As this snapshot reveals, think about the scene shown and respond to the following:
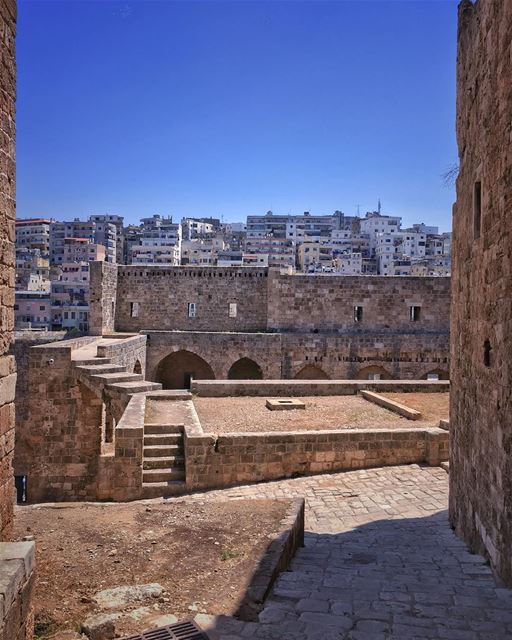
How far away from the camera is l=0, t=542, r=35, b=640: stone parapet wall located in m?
3.45

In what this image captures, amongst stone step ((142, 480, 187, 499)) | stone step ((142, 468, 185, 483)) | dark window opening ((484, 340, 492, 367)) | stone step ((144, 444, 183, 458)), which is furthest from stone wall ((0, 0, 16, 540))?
stone step ((144, 444, 183, 458))

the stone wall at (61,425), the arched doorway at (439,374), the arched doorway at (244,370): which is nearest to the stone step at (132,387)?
the stone wall at (61,425)

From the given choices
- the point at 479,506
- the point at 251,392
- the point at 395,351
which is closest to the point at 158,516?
the point at 479,506

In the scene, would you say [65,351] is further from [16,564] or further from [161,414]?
[16,564]

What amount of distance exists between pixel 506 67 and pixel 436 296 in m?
22.3

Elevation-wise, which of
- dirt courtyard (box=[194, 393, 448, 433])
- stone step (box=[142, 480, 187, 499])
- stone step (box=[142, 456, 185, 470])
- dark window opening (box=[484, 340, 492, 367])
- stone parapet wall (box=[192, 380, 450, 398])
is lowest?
stone step (box=[142, 480, 187, 499])

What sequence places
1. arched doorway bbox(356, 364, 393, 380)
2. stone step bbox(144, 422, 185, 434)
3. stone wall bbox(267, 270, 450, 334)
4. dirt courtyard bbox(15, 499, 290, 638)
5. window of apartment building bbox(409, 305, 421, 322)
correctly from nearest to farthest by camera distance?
dirt courtyard bbox(15, 499, 290, 638) → stone step bbox(144, 422, 185, 434) → arched doorway bbox(356, 364, 393, 380) → stone wall bbox(267, 270, 450, 334) → window of apartment building bbox(409, 305, 421, 322)

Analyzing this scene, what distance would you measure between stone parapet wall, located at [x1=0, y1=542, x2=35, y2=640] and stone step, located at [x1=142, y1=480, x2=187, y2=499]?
6.04m

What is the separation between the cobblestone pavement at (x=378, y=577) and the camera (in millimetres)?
4316

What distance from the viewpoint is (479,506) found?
640 cm

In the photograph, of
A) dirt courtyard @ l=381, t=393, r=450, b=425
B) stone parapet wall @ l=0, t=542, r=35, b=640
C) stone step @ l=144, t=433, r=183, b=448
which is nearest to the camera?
stone parapet wall @ l=0, t=542, r=35, b=640

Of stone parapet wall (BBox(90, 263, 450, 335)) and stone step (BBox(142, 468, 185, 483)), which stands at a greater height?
stone parapet wall (BBox(90, 263, 450, 335))

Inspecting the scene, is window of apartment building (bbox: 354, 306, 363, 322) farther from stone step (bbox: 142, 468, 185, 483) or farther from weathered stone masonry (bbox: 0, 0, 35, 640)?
weathered stone masonry (bbox: 0, 0, 35, 640)

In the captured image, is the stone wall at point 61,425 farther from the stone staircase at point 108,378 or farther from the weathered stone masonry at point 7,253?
the weathered stone masonry at point 7,253
